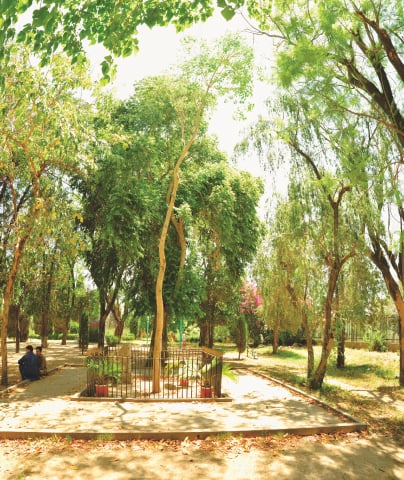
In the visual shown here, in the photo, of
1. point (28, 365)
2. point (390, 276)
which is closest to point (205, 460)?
point (28, 365)

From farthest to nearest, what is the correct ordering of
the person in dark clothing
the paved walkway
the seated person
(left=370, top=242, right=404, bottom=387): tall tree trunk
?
(left=370, top=242, right=404, bottom=387): tall tree trunk → the seated person → the person in dark clothing → the paved walkway

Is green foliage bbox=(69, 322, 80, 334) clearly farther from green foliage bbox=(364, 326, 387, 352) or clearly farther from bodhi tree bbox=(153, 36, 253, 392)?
bodhi tree bbox=(153, 36, 253, 392)

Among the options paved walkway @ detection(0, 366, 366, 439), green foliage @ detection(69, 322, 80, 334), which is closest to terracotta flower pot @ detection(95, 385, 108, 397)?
paved walkway @ detection(0, 366, 366, 439)

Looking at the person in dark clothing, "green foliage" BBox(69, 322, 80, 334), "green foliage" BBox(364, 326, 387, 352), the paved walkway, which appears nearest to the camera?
the paved walkway

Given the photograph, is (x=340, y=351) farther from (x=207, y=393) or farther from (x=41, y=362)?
(x=41, y=362)

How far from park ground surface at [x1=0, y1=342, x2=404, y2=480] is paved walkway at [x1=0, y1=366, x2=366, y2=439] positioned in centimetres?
23

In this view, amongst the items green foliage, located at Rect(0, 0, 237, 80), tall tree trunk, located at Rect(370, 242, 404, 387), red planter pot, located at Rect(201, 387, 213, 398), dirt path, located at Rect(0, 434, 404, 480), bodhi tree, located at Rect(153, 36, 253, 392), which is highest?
bodhi tree, located at Rect(153, 36, 253, 392)

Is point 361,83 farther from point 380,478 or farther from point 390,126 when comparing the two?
point 380,478

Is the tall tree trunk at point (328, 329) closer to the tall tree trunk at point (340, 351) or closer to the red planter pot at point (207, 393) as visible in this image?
the red planter pot at point (207, 393)

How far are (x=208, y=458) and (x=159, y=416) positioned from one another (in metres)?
2.96

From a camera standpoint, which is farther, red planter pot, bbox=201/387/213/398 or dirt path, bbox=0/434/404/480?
red planter pot, bbox=201/387/213/398

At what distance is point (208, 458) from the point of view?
782cm

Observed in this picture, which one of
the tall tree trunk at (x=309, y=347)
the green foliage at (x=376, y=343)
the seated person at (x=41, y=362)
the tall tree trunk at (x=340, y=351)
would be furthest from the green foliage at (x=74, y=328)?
the tall tree trunk at (x=309, y=347)

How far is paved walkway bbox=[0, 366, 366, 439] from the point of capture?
9.01 meters
